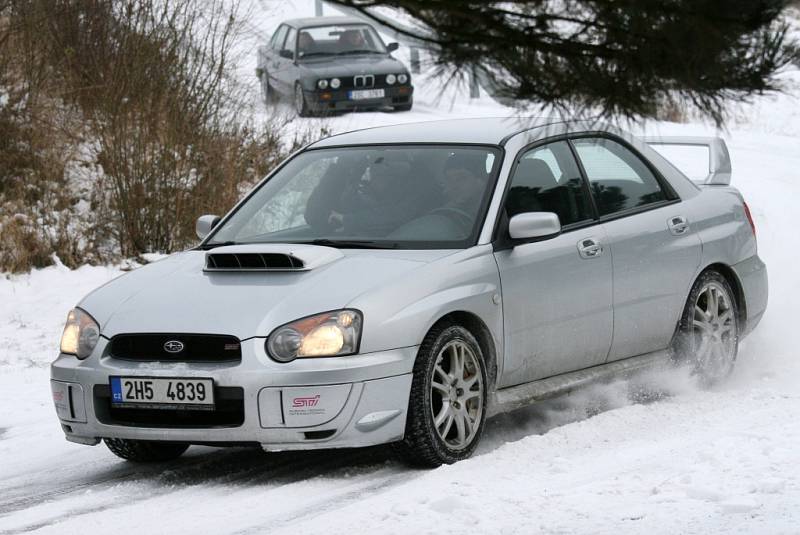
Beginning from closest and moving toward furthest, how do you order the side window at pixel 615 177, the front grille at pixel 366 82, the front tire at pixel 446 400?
the front tire at pixel 446 400 < the side window at pixel 615 177 < the front grille at pixel 366 82

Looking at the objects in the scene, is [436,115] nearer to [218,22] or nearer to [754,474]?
[218,22]

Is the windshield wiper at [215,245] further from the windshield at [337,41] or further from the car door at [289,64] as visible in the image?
the windshield at [337,41]

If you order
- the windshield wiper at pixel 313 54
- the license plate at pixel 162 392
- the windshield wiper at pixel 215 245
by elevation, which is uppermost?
the windshield wiper at pixel 313 54

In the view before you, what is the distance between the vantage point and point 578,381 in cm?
759

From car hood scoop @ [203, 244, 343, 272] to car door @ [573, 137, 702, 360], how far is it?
5.68 ft

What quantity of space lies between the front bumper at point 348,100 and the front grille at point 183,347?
16.7 meters

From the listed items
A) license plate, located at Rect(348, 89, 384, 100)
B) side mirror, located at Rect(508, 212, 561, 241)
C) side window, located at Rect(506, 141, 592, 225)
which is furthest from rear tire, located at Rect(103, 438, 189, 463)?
license plate, located at Rect(348, 89, 384, 100)

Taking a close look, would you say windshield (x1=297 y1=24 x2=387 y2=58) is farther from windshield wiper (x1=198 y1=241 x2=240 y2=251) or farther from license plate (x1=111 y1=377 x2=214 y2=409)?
license plate (x1=111 y1=377 x2=214 y2=409)

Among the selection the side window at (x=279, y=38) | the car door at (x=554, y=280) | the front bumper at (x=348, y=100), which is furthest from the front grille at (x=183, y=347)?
the side window at (x=279, y=38)

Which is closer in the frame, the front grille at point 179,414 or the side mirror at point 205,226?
the front grille at point 179,414

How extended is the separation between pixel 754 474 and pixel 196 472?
8.50 feet

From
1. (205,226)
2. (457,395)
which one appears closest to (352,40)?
(205,226)

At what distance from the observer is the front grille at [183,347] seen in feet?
21.0

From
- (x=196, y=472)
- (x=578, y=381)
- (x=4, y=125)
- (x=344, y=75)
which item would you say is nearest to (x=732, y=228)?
(x=578, y=381)
